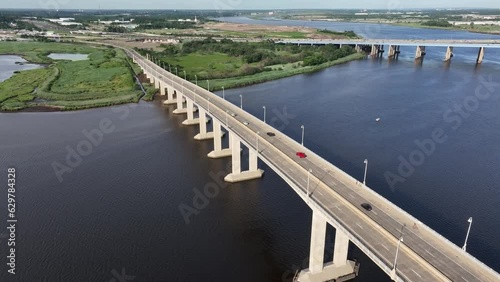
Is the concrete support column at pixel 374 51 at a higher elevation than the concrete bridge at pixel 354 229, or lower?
lower

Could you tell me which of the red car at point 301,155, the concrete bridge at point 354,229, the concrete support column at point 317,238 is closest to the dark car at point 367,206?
the concrete bridge at point 354,229

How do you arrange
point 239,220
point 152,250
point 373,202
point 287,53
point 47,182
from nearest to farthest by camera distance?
1. point 373,202
2. point 152,250
3. point 239,220
4. point 47,182
5. point 287,53

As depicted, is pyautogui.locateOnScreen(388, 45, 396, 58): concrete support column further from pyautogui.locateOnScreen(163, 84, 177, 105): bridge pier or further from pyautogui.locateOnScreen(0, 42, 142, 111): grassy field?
pyautogui.locateOnScreen(0, 42, 142, 111): grassy field

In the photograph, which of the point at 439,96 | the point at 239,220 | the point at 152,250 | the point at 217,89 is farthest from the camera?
the point at 217,89

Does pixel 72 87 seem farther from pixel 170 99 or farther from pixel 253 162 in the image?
pixel 253 162

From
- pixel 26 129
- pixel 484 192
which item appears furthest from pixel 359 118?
pixel 26 129

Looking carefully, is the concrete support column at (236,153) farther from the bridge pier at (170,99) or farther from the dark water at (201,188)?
the bridge pier at (170,99)

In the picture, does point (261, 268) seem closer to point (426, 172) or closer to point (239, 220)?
point (239, 220)
